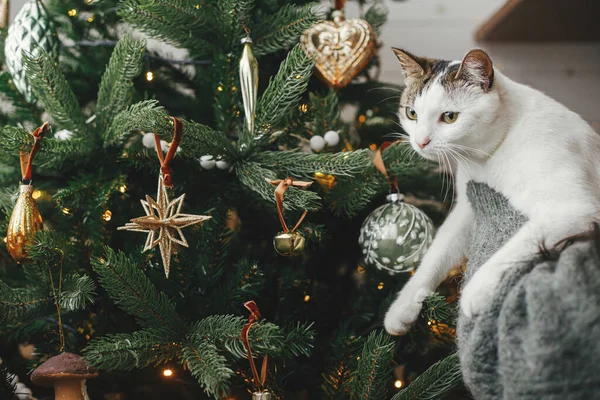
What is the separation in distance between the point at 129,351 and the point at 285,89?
1.06ft

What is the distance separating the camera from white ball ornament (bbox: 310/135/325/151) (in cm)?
74

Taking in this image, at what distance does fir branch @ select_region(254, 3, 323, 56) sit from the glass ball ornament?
0.25 meters

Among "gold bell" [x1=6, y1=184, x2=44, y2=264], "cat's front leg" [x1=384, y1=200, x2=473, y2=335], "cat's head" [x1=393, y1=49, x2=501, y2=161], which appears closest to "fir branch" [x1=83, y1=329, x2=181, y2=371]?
"gold bell" [x1=6, y1=184, x2=44, y2=264]

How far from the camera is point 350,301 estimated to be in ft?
2.52

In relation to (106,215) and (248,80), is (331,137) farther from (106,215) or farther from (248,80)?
(106,215)

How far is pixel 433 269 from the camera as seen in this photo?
1.90ft

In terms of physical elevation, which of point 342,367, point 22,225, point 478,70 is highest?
point 478,70

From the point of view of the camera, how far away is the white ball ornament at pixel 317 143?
740 millimetres

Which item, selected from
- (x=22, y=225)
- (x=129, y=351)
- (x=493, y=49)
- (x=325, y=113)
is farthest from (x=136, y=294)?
(x=493, y=49)

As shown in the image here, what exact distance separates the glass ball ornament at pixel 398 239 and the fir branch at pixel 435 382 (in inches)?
5.0

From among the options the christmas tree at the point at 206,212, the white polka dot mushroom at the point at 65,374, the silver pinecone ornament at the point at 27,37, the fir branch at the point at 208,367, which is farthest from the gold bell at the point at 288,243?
the silver pinecone ornament at the point at 27,37

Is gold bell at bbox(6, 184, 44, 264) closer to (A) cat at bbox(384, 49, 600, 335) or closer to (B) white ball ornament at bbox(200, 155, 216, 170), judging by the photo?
(B) white ball ornament at bbox(200, 155, 216, 170)

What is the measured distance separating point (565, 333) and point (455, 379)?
0.23 meters

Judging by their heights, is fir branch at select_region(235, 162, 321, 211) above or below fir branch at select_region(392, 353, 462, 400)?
above
